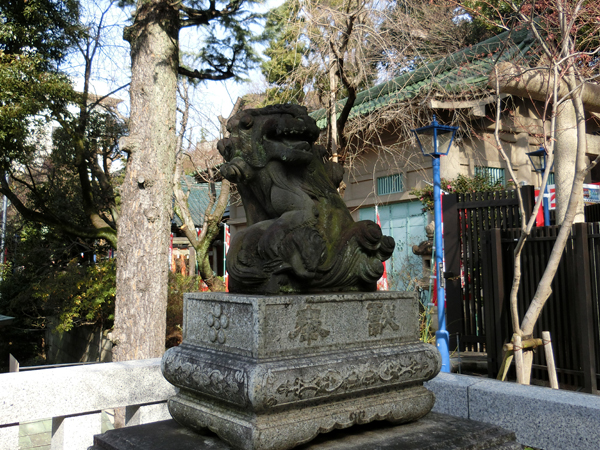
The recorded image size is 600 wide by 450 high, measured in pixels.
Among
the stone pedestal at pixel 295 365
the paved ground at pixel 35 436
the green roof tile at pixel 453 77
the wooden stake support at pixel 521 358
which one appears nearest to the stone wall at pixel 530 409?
the stone pedestal at pixel 295 365

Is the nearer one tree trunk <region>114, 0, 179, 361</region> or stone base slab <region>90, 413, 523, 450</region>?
stone base slab <region>90, 413, 523, 450</region>

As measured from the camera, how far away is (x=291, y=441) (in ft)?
8.00

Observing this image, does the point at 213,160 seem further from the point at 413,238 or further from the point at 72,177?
the point at 413,238

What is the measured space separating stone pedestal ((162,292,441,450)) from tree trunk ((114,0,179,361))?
3958mm

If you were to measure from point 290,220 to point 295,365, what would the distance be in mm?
816

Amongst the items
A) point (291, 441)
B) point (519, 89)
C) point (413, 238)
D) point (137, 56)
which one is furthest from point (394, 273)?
point (291, 441)

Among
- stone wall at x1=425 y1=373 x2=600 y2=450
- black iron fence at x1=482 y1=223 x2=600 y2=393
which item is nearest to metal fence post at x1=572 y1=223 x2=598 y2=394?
black iron fence at x1=482 y1=223 x2=600 y2=393

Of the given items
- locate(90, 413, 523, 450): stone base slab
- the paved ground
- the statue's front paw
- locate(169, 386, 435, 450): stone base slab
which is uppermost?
the statue's front paw

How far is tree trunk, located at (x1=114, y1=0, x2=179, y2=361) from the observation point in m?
6.77

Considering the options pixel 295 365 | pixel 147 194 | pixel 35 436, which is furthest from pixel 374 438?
pixel 147 194

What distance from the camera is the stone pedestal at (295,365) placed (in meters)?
2.43

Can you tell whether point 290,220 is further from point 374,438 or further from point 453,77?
point 453,77

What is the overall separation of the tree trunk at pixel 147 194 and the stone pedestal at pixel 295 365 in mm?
3958

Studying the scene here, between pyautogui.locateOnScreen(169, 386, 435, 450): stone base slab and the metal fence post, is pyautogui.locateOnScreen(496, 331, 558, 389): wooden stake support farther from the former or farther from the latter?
pyautogui.locateOnScreen(169, 386, 435, 450): stone base slab
